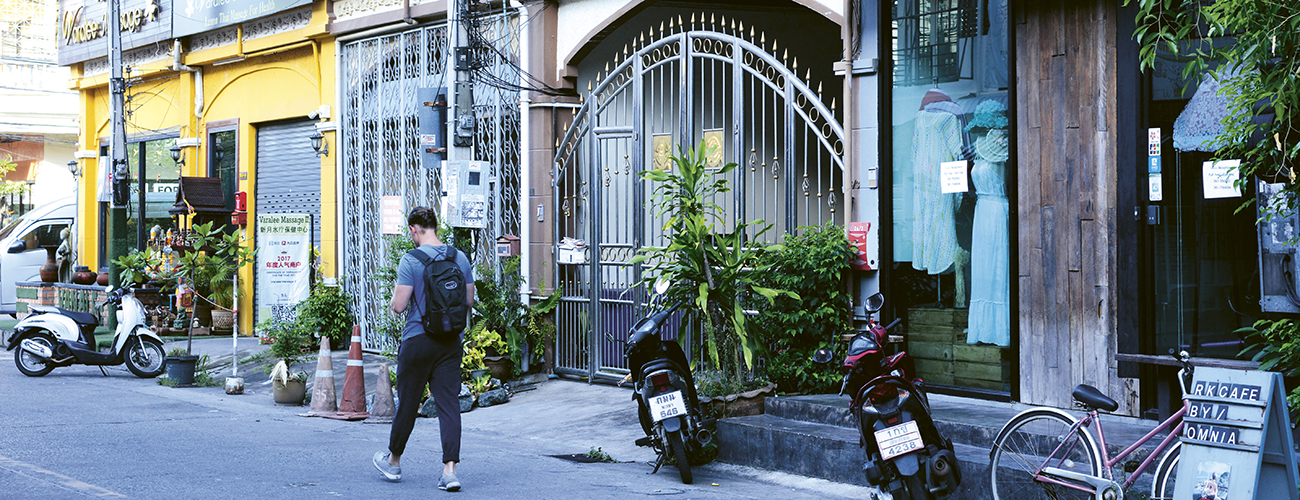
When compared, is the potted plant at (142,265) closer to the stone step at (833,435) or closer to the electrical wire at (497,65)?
the electrical wire at (497,65)

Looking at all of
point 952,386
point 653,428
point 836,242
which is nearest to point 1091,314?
point 952,386

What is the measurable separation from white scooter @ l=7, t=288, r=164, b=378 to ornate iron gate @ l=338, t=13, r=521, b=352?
2.53 m

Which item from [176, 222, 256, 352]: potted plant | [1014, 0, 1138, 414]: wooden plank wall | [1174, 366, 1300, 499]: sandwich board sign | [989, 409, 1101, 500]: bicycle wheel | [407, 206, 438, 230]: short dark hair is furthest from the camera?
[176, 222, 256, 352]: potted plant

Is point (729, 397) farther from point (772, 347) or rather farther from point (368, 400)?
point (368, 400)

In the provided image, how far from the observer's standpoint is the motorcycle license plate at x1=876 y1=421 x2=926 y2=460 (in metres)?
6.22

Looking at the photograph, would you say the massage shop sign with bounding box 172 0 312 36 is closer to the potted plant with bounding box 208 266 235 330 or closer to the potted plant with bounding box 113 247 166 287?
the potted plant with bounding box 113 247 166 287

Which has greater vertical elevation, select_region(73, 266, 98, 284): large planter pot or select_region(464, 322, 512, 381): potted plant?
select_region(73, 266, 98, 284): large planter pot

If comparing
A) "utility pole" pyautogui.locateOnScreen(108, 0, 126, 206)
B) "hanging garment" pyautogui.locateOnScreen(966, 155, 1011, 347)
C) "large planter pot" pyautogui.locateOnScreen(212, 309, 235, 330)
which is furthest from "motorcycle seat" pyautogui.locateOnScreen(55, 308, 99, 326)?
"hanging garment" pyautogui.locateOnScreen(966, 155, 1011, 347)

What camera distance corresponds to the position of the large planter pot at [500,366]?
11.9 meters

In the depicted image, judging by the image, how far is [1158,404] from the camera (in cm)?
750

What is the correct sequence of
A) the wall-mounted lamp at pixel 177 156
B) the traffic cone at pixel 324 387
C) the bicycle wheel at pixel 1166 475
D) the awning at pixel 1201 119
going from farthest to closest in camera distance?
the wall-mounted lamp at pixel 177 156
the traffic cone at pixel 324 387
the awning at pixel 1201 119
the bicycle wheel at pixel 1166 475

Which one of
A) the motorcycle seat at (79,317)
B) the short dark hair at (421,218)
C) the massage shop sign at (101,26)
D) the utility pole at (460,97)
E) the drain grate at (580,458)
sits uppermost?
the massage shop sign at (101,26)

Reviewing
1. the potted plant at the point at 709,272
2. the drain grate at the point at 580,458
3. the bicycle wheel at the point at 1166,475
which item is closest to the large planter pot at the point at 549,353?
the drain grate at the point at 580,458

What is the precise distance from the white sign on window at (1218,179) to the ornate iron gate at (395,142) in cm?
719
